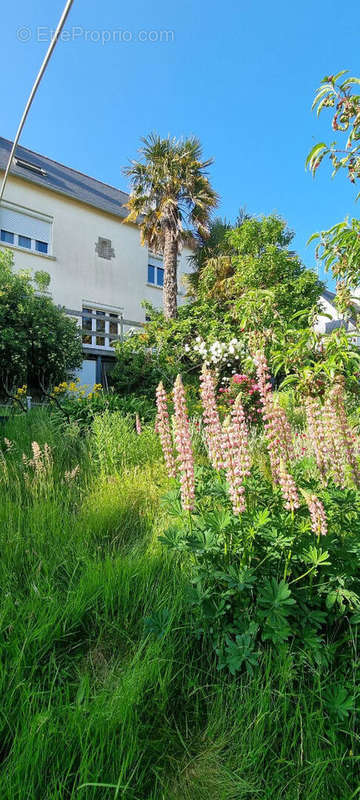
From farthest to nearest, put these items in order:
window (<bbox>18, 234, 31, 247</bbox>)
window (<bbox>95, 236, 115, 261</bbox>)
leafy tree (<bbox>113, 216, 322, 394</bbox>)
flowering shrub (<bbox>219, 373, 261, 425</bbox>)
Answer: window (<bbox>95, 236, 115, 261</bbox>) → window (<bbox>18, 234, 31, 247</bbox>) → leafy tree (<bbox>113, 216, 322, 394</bbox>) → flowering shrub (<bbox>219, 373, 261, 425</bbox>)

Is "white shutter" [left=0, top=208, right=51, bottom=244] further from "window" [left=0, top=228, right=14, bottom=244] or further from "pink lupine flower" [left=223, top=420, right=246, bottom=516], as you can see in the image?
"pink lupine flower" [left=223, top=420, right=246, bottom=516]

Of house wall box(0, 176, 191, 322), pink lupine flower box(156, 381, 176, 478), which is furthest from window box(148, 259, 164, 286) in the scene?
pink lupine flower box(156, 381, 176, 478)

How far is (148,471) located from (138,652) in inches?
84.9

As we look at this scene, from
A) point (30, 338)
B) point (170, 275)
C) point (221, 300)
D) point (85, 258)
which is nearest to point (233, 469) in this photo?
point (30, 338)

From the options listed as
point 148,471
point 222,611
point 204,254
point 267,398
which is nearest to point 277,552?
point 222,611

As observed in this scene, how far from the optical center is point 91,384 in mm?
12227

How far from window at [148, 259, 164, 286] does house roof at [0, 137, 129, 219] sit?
8.35 ft

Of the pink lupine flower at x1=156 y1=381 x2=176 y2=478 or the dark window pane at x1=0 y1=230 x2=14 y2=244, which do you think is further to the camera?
the dark window pane at x1=0 y1=230 x2=14 y2=244

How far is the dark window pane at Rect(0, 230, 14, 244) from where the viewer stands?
42.6ft

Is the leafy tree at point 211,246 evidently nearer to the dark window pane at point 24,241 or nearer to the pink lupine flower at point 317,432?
the dark window pane at point 24,241

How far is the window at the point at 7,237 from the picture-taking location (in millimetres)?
12992

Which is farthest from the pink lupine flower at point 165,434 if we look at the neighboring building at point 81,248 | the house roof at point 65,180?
the house roof at point 65,180

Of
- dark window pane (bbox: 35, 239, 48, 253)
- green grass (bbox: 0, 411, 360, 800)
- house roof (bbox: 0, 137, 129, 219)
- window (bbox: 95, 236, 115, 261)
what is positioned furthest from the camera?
window (bbox: 95, 236, 115, 261)

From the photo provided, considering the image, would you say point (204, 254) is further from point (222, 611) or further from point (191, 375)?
point (222, 611)
